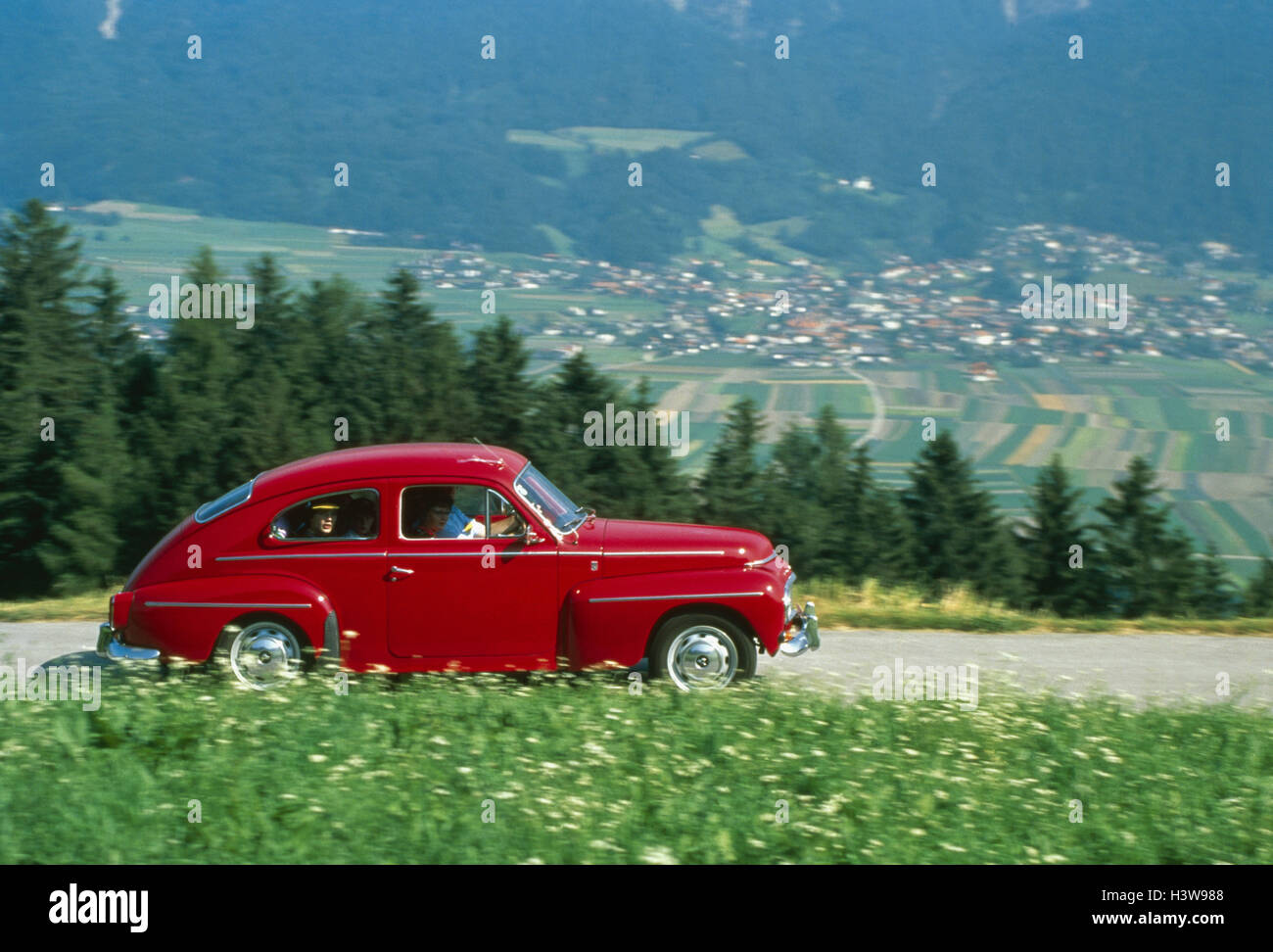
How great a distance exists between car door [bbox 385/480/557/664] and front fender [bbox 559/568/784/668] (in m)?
0.17

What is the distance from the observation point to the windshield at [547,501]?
805 cm

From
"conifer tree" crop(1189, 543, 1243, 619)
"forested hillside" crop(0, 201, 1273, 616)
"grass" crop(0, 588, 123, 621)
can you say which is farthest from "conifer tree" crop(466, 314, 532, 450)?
"conifer tree" crop(1189, 543, 1243, 619)

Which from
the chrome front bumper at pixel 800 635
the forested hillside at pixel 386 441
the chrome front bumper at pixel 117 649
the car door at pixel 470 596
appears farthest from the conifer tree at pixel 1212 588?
the chrome front bumper at pixel 117 649

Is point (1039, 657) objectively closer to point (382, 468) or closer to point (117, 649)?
point (382, 468)

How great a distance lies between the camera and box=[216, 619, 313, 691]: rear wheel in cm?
771

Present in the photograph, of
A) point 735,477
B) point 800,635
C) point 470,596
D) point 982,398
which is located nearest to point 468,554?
point 470,596

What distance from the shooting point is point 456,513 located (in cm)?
800

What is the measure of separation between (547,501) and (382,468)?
113cm

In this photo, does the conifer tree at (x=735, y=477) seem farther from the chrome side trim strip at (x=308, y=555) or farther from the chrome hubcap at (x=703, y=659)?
the chrome side trim strip at (x=308, y=555)

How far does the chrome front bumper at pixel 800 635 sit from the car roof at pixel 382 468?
212cm

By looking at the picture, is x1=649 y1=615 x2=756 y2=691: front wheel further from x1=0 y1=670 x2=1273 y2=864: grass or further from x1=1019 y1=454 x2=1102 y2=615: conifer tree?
x1=1019 y1=454 x2=1102 y2=615: conifer tree

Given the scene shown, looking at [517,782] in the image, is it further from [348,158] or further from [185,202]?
[348,158]

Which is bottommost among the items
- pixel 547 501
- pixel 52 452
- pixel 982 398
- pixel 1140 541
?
pixel 1140 541

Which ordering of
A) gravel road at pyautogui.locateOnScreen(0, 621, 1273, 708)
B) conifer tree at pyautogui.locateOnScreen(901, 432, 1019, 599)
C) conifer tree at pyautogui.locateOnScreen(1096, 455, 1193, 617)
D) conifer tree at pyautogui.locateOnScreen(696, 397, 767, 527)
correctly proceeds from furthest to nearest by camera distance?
1. conifer tree at pyautogui.locateOnScreen(901, 432, 1019, 599)
2. conifer tree at pyautogui.locateOnScreen(1096, 455, 1193, 617)
3. conifer tree at pyautogui.locateOnScreen(696, 397, 767, 527)
4. gravel road at pyautogui.locateOnScreen(0, 621, 1273, 708)
